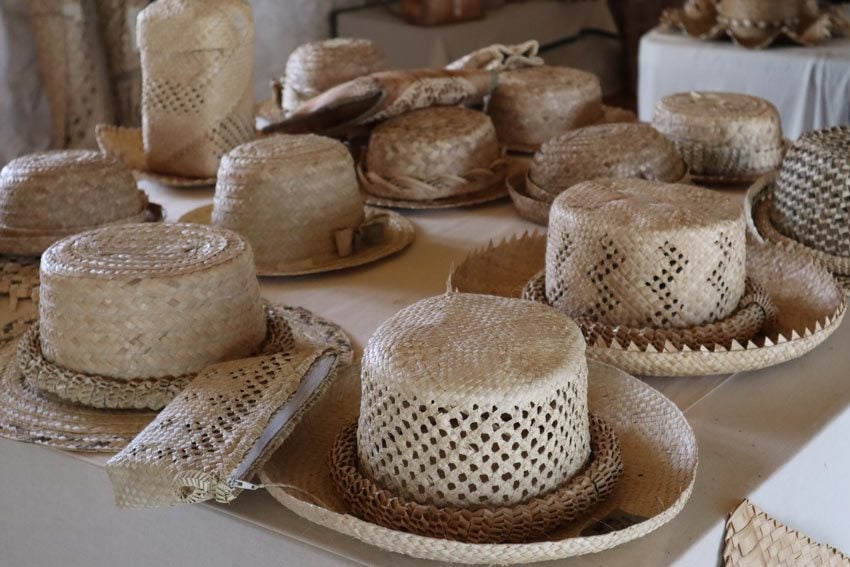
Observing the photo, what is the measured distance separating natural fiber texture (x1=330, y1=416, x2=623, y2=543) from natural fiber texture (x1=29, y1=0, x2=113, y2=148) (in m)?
2.15

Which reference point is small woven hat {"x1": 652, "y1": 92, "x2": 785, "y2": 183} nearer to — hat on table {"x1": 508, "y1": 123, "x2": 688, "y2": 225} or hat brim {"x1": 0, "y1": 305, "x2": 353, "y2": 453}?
hat on table {"x1": 508, "y1": 123, "x2": 688, "y2": 225}

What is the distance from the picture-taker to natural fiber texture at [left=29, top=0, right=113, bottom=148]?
2824 millimetres

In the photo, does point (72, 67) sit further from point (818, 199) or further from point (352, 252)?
point (818, 199)

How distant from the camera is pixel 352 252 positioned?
171cm

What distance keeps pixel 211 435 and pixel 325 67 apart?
133 centimetres

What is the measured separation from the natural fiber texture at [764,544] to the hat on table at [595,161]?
2.54 ft

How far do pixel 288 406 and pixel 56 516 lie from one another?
0.31m

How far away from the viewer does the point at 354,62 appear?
7.33 feet

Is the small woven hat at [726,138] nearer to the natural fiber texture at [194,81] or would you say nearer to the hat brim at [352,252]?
the hat brim at [352,252]

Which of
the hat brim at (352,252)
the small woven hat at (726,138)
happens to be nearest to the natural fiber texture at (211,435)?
the hat brim at (352,252)

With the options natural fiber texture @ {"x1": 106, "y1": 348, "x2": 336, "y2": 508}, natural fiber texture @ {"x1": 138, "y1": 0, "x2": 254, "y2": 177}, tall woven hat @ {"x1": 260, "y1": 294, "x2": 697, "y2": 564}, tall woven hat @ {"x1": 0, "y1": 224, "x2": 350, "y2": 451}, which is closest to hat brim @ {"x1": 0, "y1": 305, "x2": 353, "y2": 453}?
tall woven hat @ {"x1": 0, "y1": 224, "x2": 350, "y2": 451}

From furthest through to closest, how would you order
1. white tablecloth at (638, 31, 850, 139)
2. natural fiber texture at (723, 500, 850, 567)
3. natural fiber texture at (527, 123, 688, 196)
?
white tablecloth at (638, 31, 850, 139) < natural fiber texture at (527, 123, 688, 196) < natural fiber texture at (723, 500, 850, 567)

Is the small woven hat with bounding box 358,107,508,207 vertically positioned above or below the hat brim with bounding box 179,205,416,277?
above

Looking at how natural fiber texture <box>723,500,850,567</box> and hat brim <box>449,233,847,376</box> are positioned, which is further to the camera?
hat brim <box>449,233,847,376</box>
